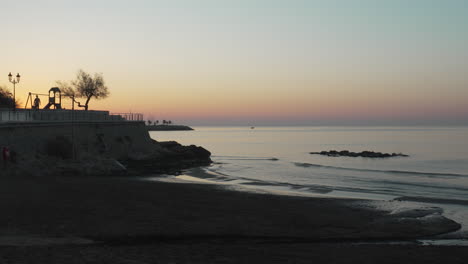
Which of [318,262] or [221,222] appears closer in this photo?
[318,262]

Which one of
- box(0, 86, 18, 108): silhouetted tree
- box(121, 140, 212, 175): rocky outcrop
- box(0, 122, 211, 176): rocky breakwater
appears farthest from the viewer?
box(0, 86, 18, 108): silhouetted tree

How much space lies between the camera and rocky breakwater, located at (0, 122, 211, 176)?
30375 mm

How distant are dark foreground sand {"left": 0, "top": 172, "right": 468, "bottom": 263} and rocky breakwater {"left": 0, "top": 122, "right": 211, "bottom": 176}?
28.3 feet

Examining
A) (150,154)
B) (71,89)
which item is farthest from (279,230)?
(71,89)

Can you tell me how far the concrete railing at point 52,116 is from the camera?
3481 centimetres

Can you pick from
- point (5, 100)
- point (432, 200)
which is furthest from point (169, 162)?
point (5, 100)

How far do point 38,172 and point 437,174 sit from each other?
114 ft

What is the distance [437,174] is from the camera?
4156 centimetres

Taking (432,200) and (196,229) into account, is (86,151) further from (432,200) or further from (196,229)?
(432,200)

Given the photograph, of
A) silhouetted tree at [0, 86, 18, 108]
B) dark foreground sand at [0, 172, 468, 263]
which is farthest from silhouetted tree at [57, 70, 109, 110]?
dark foreground sand at [0, 172, 468, 263]

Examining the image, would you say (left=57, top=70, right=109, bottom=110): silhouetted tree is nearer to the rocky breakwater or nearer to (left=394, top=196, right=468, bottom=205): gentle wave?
the rocky breakwater

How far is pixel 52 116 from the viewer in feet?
137

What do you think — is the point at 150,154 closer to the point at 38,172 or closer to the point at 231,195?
the point at 38,172

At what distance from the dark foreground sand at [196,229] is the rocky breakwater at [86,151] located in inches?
339
